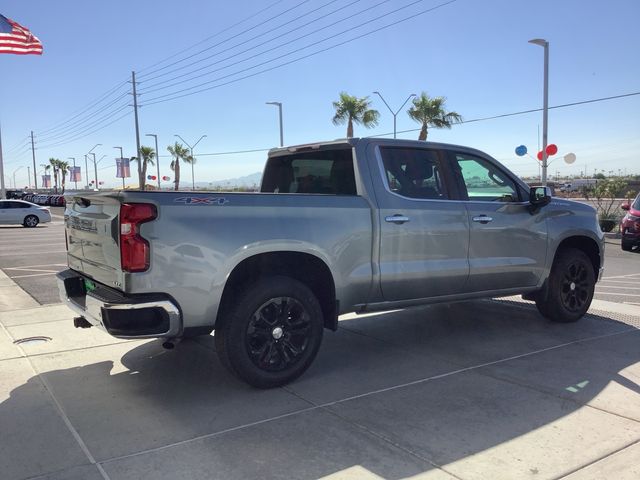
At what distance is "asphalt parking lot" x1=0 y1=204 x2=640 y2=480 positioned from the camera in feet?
10.4

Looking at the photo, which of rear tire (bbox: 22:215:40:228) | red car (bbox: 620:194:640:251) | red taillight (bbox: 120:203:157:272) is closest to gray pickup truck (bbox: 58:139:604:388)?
red taillight (bbox: 120:203:157:272)

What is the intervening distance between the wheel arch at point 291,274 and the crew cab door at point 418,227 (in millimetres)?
494

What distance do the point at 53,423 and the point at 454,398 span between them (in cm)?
281

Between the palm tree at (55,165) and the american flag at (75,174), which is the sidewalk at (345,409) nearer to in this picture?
the american flag at (75,174)

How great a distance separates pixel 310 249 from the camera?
14.2 ft

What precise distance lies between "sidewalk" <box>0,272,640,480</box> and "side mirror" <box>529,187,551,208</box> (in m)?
1.40

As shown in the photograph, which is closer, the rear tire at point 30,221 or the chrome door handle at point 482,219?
the chrome door handle at point 482,219

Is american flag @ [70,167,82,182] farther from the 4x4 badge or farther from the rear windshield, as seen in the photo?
the 4x4 badge

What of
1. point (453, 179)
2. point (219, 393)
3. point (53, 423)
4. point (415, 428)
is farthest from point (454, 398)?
point (53, 423)

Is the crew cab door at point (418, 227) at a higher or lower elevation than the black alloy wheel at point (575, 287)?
higher

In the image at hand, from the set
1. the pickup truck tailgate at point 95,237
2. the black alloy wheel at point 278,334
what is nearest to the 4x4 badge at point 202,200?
the pickup truck tailgate at point 95,237

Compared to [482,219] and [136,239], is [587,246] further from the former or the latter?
[136,239]

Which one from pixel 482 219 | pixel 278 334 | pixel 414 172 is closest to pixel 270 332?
pixel 278 334

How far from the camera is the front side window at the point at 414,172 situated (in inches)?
196
